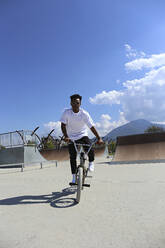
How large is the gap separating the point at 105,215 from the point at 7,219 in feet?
4.20

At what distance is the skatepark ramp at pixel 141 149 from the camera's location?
389 inches

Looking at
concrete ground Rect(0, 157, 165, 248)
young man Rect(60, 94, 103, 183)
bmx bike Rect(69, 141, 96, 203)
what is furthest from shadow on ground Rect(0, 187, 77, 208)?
young man Rect(60, 94, 103, 183)

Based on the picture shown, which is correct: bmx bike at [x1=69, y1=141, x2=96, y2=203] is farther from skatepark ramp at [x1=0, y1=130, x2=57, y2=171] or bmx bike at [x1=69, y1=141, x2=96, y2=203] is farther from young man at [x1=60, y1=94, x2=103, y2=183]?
skatepark ramp at [x1=0, y1=130, x2=57, y2=171]

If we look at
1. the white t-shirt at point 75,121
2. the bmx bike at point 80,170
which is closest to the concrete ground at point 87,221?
the bmx bike at point 80,170

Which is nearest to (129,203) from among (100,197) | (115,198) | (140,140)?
(115,198)

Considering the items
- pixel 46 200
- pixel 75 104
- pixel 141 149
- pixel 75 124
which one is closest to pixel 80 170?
pixel 46 200

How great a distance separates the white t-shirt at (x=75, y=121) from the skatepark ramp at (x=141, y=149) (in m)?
6.67

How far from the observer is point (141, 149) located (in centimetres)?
1055

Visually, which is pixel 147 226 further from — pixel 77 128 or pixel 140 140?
pixel 140 140

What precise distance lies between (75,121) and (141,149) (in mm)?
7647

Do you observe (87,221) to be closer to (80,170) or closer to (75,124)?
(80,170)

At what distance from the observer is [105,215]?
246 cm

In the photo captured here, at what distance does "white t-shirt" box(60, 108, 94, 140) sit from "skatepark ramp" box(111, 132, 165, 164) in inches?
263

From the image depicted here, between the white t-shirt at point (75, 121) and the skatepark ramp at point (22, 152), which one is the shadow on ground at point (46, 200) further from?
the skatepark ramp at point (22, 152)
